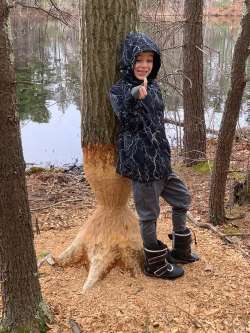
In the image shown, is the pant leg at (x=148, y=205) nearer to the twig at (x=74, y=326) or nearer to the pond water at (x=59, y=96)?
the twig at (x=74, y=326)

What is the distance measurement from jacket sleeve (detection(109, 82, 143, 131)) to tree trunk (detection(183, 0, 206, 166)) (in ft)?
16.1

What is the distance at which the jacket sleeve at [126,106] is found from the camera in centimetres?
339

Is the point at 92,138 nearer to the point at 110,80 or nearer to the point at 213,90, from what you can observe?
the point at 110,80

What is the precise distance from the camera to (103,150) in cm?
381

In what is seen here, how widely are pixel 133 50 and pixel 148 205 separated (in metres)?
1.21

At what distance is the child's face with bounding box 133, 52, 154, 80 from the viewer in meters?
3.43

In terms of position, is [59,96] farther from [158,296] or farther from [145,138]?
[158,296]

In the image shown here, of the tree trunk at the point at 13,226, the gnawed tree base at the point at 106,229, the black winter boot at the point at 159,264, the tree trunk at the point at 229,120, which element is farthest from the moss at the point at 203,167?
the tree trunk at the point at 13,226

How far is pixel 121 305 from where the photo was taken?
11.5ft

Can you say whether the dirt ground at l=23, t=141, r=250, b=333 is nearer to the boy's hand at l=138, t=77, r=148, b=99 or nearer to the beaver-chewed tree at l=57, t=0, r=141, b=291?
the beaver-chewed tree at l=57, t=0, r=141, b=291

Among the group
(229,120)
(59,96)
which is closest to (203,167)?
(229,120)

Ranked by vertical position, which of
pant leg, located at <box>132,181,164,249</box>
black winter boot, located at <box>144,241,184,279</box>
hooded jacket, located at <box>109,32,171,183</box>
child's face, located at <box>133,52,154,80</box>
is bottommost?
black winter boot, located at <box>144,241,184,279</box>

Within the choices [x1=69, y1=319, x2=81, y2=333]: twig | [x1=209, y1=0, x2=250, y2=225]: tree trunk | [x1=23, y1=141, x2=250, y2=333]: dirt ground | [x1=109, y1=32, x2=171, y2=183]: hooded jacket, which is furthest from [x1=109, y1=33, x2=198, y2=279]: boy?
[x1=209, y1=0, x2=250, y2=225]: tree trunk

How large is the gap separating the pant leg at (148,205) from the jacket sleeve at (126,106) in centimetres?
47
